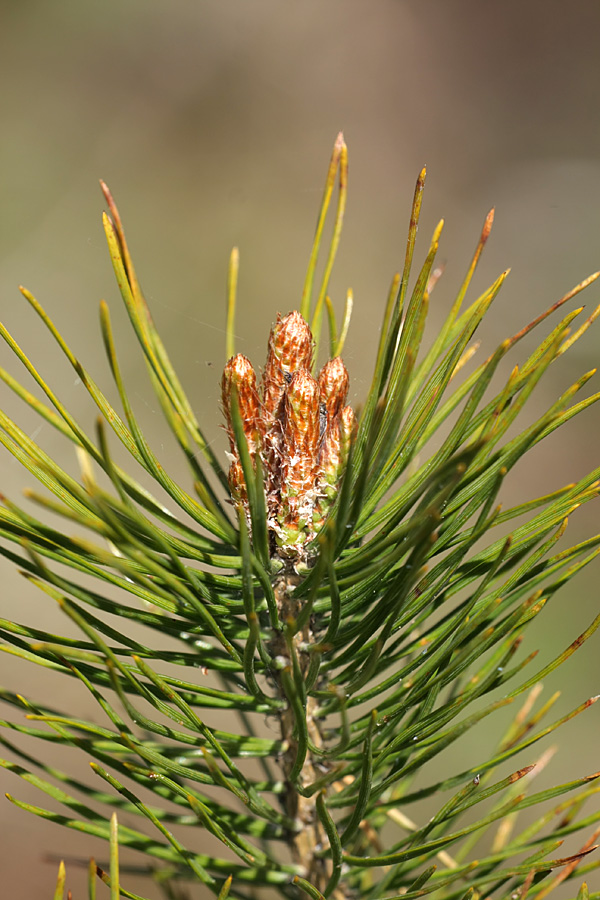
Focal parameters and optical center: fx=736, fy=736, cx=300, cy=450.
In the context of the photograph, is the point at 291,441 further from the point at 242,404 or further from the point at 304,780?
the point at 304,780

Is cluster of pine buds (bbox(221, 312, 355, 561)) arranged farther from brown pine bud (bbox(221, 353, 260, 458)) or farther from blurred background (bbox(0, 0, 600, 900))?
blurred background (bbox(0, 0, 600, 900))

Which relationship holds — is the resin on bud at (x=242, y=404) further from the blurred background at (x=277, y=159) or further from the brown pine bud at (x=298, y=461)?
the blurred background at (x=277, y=159)

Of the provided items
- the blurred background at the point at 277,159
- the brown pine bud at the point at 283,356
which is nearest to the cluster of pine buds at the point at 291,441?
the brown pine bud at the point at 283,356

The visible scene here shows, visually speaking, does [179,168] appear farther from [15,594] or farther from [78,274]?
[15,594]

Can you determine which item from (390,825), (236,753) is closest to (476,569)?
(236,753)

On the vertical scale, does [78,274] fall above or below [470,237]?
below

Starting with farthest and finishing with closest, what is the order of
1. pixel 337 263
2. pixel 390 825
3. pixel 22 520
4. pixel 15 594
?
pixel 337 263 < pixel 15 594 < pixel 390 825 < pixel 22 520
